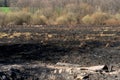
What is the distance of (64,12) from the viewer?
6931cm

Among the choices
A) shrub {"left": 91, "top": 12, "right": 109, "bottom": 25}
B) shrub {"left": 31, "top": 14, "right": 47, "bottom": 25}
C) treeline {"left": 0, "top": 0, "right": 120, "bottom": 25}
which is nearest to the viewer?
shrub {"left": 31, "top": 14, "right": 47, "bottom": 25}

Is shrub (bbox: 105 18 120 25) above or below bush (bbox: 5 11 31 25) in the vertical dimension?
below

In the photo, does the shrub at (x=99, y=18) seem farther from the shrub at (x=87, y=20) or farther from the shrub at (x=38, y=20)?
the shrub at (x=38, y=20)

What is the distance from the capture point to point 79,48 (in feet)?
82.2

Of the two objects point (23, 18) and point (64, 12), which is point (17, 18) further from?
point (64, 12)

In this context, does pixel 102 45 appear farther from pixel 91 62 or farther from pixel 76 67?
pixel 76 67

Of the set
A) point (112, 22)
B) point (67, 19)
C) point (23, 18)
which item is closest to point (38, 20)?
point (23, 18)

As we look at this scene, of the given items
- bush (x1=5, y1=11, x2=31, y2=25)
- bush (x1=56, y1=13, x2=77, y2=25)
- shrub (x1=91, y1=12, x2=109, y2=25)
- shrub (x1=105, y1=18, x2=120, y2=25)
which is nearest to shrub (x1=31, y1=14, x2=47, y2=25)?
bush (x1=5, y1=11, x2=31, y2=25)

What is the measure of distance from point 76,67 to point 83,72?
1.43 meters

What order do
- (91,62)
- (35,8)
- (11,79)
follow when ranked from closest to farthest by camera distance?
(11,79) < (91,62) < (35,8)

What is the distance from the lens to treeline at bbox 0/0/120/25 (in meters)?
61.1

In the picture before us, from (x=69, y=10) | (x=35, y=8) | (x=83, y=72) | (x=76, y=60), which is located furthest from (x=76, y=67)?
(x=35, y=8)

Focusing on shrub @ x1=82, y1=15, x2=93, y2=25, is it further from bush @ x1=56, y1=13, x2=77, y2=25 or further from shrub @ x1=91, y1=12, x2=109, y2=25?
bush @ x1=56, y1=13, x2=77, y2=25

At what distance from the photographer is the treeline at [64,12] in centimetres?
6109
